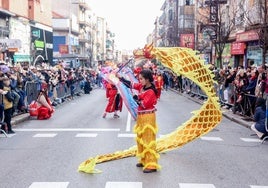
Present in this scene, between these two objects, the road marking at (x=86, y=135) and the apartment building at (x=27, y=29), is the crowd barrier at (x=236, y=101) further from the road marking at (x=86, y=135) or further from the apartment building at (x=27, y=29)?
the apartment building at (x=27, y=29)

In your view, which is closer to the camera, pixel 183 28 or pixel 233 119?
pixel 233 119

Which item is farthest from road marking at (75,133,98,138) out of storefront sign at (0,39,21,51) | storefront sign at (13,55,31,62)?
→ storefront sign at (13,55,31,62)

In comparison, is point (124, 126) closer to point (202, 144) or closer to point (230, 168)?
point (202, 144)

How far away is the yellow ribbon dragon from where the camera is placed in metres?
8.80

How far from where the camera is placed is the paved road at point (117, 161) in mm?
7746

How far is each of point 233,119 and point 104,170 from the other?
974 cm

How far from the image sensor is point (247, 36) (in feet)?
108

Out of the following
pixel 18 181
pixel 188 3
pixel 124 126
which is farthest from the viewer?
pixel 188 3

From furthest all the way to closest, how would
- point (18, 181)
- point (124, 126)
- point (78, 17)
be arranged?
point (78, 17) < point (124, 126) < point (18, 181)

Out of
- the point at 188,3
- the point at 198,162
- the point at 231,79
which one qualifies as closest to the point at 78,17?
the point at 188,3

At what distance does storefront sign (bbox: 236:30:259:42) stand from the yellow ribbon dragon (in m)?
20.9

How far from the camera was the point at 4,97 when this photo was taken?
13109 millimetres

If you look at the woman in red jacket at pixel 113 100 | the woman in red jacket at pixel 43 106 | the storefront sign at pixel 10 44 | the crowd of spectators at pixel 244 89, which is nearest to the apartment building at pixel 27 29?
the storefront sign at pixel 10 44

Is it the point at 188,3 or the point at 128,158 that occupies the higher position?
the point at 188,3
